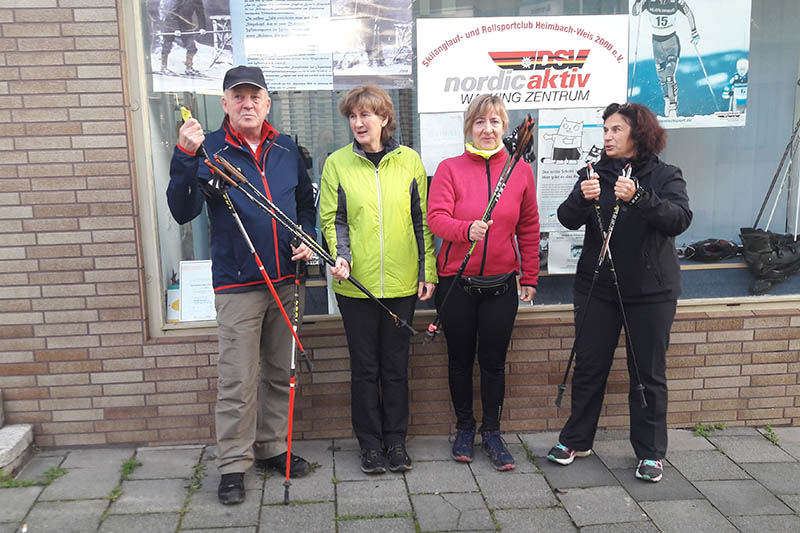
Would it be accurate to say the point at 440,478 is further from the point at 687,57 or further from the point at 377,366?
the point at 687,57

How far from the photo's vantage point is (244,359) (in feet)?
11.6

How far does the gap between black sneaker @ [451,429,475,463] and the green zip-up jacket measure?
922mm

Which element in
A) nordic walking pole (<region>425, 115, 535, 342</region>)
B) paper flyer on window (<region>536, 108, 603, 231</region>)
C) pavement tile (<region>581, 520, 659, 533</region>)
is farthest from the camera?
paper flyer on window (<region>536, 108, 603, 231</region>)

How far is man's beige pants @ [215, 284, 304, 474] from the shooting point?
352cm

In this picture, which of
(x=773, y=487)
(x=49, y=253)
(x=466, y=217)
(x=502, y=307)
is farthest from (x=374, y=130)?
(x=773, y=487)

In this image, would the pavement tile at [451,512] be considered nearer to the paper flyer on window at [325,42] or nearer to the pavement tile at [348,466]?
the pavement tile at [348,466]

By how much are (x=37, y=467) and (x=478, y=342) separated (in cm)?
252

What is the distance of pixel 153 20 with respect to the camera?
3922 mm

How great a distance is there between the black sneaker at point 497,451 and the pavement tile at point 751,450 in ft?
4.22

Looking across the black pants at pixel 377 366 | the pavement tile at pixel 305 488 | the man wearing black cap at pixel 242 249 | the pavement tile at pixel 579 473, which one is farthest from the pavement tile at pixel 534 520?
the man wearing black cap at pixel 242 249

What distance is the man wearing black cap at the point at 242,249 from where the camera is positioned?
3443 millimetres

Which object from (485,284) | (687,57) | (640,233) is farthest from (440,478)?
(687,57)

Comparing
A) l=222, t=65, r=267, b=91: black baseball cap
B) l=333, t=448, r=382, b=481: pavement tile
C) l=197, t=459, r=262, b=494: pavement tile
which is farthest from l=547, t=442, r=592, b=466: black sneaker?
l=222, t=65, r=267, b=91: black baseball cap

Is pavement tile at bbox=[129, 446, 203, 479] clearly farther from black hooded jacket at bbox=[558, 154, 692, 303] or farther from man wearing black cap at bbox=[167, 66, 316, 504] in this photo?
black hooded jacket at bbox=[558, 154, 692, 303]
